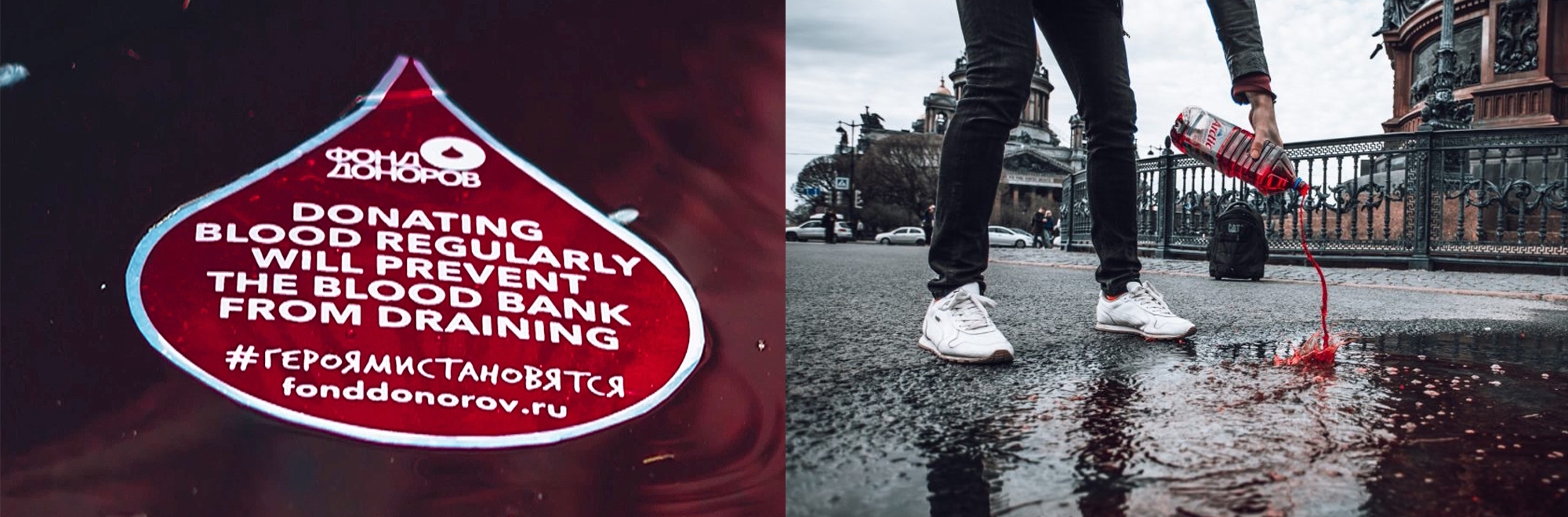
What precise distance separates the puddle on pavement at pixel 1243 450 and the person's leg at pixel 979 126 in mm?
395

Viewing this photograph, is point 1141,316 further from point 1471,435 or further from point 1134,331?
point 1471,435

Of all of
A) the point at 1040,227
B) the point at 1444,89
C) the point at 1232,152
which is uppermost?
Answer: the point at 1444,89

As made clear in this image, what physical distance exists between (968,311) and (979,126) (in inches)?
14.5

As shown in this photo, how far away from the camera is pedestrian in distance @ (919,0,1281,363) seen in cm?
156

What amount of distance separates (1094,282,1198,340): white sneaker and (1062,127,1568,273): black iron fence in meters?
4.38

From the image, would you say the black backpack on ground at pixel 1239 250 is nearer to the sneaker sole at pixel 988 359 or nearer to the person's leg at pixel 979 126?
the person's leg at pixel 979 126

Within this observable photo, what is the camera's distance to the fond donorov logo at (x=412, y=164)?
898 mm

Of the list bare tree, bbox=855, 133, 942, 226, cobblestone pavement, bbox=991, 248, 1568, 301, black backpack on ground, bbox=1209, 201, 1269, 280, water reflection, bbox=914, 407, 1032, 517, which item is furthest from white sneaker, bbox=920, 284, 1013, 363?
bare tree, bbox=855, 133, 942, 226

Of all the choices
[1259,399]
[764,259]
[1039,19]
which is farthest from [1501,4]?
[764,259]

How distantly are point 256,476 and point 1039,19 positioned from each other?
1706 mm

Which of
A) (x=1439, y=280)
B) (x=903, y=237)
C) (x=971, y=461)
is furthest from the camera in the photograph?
(x=903, y=237)

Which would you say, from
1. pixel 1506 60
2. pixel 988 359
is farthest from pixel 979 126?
pixel 1506 60

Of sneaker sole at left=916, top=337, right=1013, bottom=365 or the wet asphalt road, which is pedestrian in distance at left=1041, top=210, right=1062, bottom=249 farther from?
sneaker sole at left=916, top=337, right=1013, bottom=365

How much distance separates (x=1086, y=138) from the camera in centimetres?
191
